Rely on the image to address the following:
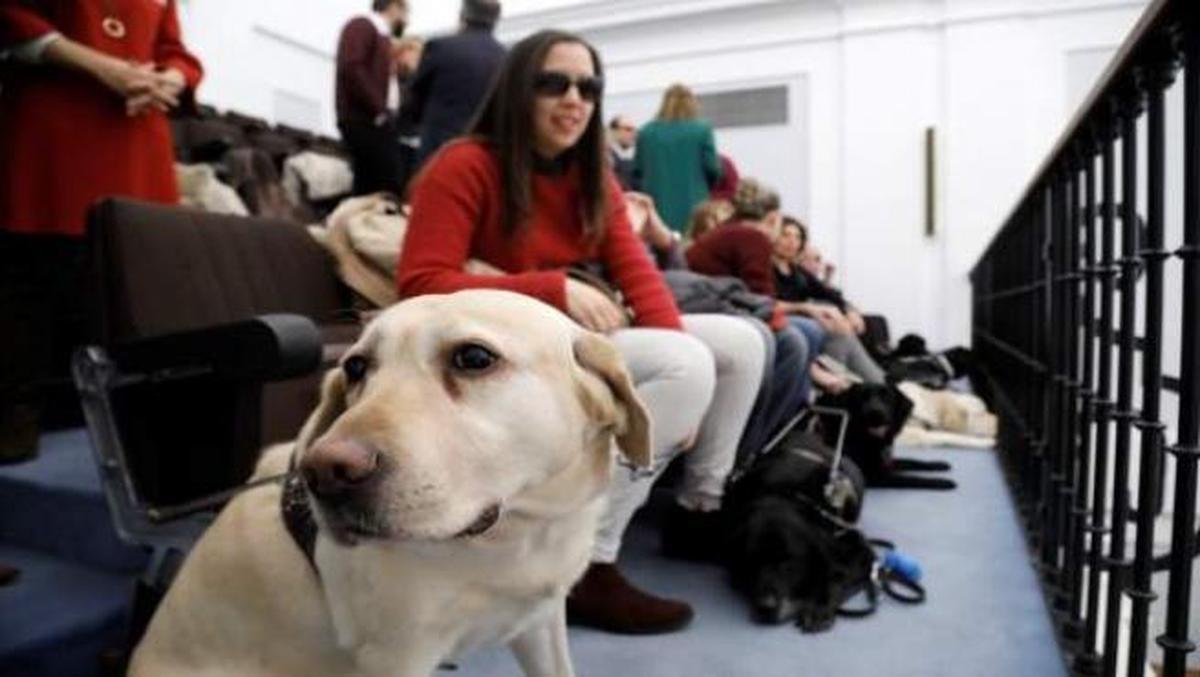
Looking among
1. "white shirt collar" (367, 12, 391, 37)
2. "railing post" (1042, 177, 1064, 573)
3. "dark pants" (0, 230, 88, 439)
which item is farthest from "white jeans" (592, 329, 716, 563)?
"white shirt collar" (367, 12, 391, 37)

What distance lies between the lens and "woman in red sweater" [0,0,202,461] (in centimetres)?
188

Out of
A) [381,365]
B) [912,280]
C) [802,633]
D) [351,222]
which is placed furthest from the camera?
[912,280]

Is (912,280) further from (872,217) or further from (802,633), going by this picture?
(802,633)

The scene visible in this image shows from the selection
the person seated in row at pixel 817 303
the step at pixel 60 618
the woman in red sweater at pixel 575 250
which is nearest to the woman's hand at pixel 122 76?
the woman in red sweater at pixel 575 250

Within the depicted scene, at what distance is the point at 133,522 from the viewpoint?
49.8 inches

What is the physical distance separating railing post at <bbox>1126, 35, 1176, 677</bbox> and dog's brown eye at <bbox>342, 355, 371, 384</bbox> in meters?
1.02

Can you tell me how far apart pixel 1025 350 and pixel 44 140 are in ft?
9.60

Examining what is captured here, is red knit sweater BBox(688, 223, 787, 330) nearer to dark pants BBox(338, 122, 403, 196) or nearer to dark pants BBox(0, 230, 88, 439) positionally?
dark pants BBox(338, 122, 403, 196)

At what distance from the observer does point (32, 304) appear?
6.96 feet

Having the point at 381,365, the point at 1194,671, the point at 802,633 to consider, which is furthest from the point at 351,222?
the point at 1194,671

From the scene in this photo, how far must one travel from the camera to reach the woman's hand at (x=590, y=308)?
1630mm

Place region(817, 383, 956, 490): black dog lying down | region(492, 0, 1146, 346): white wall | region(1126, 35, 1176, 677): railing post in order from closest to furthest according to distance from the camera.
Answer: region(1126, 35, 1176, 677): railing post < region(817, 383, 956, 490): black dog lying down < region(492, 0, 1146, 346): white wall

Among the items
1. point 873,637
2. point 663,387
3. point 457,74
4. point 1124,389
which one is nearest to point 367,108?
point 457,74

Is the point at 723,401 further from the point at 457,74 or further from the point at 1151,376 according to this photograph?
the point at 457,74
